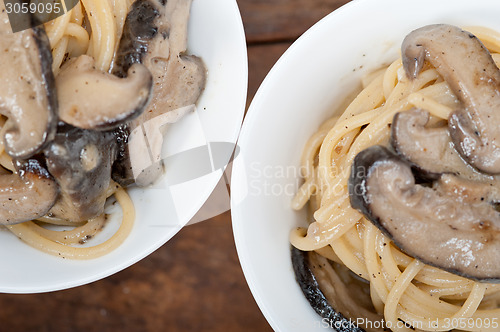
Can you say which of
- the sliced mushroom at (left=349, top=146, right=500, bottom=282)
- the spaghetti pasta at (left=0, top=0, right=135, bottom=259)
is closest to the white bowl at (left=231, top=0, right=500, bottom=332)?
the sliced mushroom at (left=349, top=146, right=500, bottom=282)

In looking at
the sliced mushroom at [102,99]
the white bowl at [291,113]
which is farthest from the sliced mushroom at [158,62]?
the white bowl at [291,113]

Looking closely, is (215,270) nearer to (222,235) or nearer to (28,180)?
(222,235)

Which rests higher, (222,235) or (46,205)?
(46,205)

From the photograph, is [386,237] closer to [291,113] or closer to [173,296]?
[291,113]

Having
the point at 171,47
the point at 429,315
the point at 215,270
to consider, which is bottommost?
the point at 215,270

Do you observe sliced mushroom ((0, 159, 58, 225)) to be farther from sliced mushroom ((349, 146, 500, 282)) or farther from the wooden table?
sliced mushroom ((349, 146, 500, 282))

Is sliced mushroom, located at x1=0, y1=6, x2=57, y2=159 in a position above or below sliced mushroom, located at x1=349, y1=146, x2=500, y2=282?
above

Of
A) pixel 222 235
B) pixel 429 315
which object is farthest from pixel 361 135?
pixel 222 235
